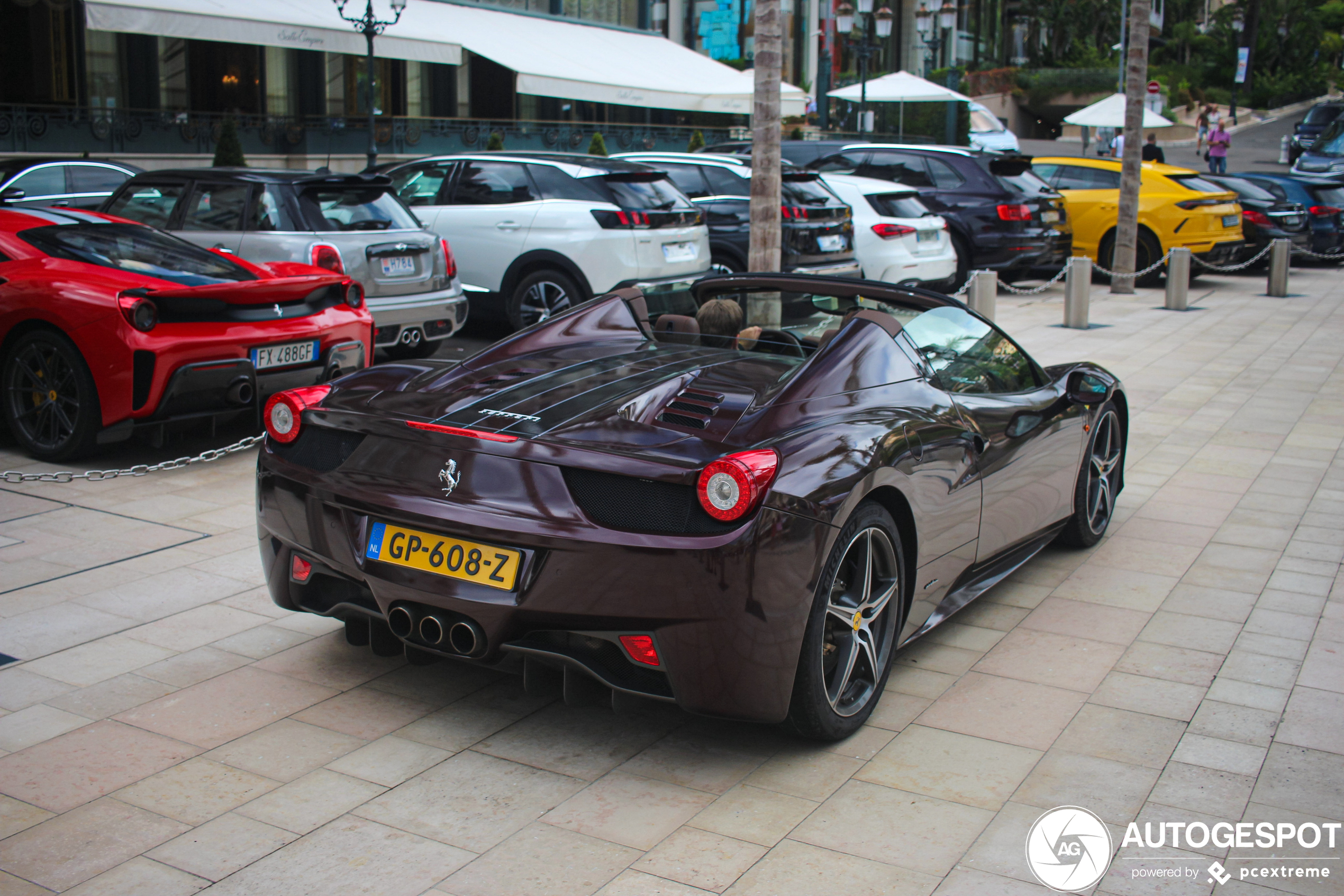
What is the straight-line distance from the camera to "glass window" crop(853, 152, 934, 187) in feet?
54.7

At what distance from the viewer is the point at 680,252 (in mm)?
10961

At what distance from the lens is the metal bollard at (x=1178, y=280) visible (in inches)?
602

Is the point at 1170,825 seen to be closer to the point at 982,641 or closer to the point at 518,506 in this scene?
the point at 982,641

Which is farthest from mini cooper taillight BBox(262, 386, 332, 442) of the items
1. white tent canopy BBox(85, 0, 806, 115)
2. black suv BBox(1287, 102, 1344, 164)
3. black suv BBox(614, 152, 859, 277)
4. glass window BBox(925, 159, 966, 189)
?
black suv BBox(1287, 102, 1344, 164)

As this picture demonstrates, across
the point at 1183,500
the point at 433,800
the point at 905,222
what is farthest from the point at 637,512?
the point at 905,222

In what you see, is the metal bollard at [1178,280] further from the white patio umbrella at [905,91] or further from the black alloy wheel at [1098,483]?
the white patio umbrella at [905,91]

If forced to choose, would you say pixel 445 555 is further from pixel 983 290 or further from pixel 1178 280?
pixel 1178 280

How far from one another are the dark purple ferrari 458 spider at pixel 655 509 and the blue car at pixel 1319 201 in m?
18.3

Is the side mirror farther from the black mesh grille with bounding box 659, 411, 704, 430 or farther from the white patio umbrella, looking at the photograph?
the white patio umbrella

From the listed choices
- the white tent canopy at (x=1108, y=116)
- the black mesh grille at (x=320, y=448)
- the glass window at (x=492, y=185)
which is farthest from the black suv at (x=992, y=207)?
the white tent canopy at (x=1108, y=116)

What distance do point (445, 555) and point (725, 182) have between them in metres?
10.9

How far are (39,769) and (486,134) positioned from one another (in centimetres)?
2626

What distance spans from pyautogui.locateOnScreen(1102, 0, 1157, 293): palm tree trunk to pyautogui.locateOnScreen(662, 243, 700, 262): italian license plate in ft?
24.2

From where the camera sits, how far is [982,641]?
470 centimetres
